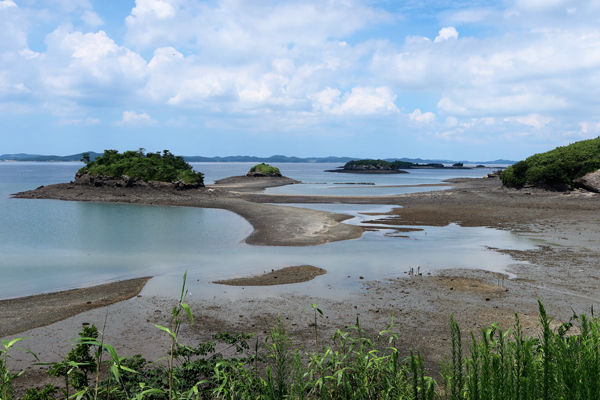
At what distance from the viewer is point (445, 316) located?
A: 33.8 ft

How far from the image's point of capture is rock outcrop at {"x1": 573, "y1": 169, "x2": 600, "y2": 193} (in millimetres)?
40938

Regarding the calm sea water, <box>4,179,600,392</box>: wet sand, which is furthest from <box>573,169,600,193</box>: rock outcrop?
<box>4,179,600,392</box>: wet sand

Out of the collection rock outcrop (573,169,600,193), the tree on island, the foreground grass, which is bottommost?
the foreground grass

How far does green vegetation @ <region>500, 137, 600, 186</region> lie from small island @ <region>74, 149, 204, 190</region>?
136 feet

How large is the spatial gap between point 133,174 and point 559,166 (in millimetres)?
52000

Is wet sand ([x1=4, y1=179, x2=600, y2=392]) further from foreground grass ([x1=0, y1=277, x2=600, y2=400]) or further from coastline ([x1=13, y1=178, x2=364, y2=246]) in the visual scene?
coastline ([x1=13, y1=178, x2=364, y2=246])

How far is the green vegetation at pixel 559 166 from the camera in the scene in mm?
43906

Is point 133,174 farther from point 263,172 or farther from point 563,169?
point 563,169

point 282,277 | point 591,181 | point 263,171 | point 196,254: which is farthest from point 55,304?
point 263,171

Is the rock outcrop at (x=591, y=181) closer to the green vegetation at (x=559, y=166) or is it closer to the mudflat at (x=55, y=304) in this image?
the green vegetation at (x=559, y=166)

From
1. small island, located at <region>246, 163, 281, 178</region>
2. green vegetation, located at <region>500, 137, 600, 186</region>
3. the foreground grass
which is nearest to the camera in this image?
the foreground grass

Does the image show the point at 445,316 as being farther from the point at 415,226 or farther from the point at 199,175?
the point at 199,175

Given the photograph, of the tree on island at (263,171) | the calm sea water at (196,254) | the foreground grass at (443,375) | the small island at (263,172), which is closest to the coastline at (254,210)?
the calm sea water at (196,254)

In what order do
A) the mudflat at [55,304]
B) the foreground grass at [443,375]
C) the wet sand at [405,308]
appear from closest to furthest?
the foreground grass at [443,375]
the wet sand at [405,308]
the mudflat at [55,304]
